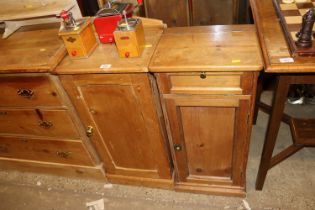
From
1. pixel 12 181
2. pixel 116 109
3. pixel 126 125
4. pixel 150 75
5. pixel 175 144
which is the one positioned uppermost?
pixel 150 75

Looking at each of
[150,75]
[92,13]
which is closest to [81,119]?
[150,75]

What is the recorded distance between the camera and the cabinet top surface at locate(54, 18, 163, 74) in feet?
3.76

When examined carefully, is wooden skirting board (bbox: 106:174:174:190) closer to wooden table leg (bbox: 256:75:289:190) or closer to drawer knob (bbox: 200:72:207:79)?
wooden table leg (bbox: 256:75:289:190)

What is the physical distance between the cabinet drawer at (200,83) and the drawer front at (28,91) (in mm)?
607

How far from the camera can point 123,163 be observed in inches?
66.6

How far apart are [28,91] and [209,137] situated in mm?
1008

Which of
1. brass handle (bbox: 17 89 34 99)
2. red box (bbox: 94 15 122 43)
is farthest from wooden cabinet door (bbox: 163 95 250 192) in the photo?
brass handle (bbox: 17 89 34 99)

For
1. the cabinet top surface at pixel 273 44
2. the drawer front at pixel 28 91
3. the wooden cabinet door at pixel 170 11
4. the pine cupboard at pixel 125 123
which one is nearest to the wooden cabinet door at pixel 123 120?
the pine cupboard at pixel 125 123

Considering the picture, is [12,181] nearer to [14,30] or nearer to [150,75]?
[14,30]

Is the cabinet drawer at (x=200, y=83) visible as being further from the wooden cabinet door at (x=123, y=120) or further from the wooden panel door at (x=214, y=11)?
the wooden panel door at (x=214, y=11)

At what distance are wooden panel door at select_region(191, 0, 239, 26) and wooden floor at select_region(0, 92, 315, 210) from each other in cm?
92

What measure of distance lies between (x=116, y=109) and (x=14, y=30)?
0.91 meters

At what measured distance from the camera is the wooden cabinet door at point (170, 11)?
219cm

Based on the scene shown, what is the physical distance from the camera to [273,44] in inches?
43.2
